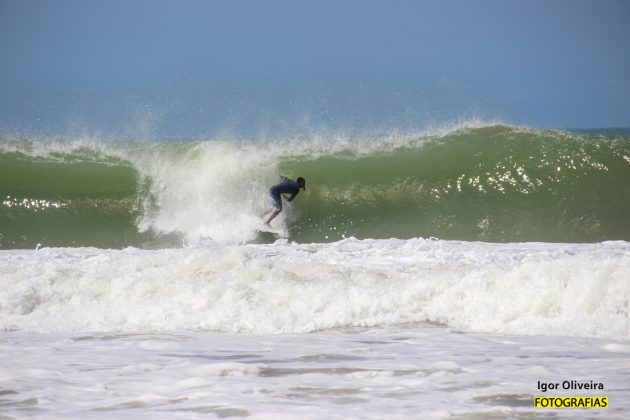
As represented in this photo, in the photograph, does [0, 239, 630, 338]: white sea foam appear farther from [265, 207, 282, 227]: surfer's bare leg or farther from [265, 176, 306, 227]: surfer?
[265, 176, 306, 227]: surfer

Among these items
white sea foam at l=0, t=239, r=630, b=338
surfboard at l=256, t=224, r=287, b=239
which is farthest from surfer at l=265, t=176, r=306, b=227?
white sea foam at l=0, t=239, r=630, b=338

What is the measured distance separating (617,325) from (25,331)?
509cm

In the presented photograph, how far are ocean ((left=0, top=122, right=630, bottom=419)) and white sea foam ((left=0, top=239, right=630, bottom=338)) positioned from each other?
25 millimetres

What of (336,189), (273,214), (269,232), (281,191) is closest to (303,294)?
(269,232)

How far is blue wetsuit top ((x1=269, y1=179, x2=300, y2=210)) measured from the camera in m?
13.7

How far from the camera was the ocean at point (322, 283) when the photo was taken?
14.1 feet

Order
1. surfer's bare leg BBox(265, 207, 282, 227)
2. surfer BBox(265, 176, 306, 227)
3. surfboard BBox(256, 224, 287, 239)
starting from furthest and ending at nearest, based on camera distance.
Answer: surfer BBox(265, 176, 306, 227) → surfer's bare leg BBox(265, 207, 282, 227) → surfboard BBox(256, 224, 287, 239)

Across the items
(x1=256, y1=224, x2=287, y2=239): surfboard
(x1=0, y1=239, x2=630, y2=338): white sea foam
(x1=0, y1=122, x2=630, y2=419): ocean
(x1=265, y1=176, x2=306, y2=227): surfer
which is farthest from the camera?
(x1=265, y1=176, x2=306, y2=227): surfer

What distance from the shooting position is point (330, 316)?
267 inches

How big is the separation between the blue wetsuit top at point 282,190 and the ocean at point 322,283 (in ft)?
0.99

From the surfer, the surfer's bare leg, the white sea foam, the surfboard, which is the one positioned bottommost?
the white sea foam

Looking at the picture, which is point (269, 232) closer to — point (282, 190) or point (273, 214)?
point (273, 214)

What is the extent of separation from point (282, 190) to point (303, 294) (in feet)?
21.7

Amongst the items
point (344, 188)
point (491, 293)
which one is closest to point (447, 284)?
point (491, 293)
